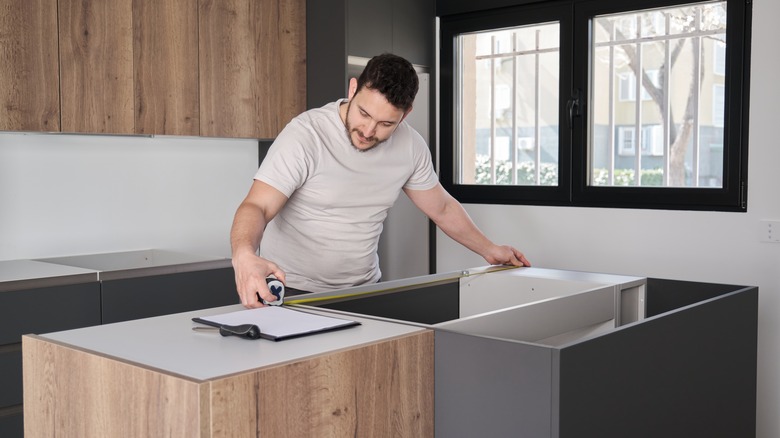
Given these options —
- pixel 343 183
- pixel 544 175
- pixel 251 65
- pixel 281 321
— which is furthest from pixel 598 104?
pixel 281 321

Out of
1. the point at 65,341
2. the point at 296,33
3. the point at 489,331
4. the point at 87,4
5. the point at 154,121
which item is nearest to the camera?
the point at 65,341

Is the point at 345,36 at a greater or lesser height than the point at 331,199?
greater

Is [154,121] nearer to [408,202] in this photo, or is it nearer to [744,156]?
[408,202]

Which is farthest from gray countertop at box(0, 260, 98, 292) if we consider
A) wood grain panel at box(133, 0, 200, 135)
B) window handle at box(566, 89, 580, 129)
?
window handle at box(566, 89, 580, 129)

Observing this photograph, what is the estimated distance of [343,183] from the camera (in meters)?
Answer: 2.42

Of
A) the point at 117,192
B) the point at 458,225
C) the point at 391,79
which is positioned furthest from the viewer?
the point at 117,192

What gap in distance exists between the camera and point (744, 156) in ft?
11.3

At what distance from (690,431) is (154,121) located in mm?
2524

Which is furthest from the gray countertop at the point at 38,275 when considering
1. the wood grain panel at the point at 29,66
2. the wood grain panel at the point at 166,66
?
the wood grain panel at the point at 166,66

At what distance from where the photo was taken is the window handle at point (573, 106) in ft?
13.0

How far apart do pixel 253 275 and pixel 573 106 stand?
2.56 m

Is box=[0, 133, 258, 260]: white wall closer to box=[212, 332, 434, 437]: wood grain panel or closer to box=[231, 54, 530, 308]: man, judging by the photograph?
box=[231, 54, 530, 308]: man

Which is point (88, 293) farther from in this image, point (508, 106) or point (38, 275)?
point (508, 106)

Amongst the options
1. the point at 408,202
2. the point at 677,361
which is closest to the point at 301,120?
the point at 677,361
